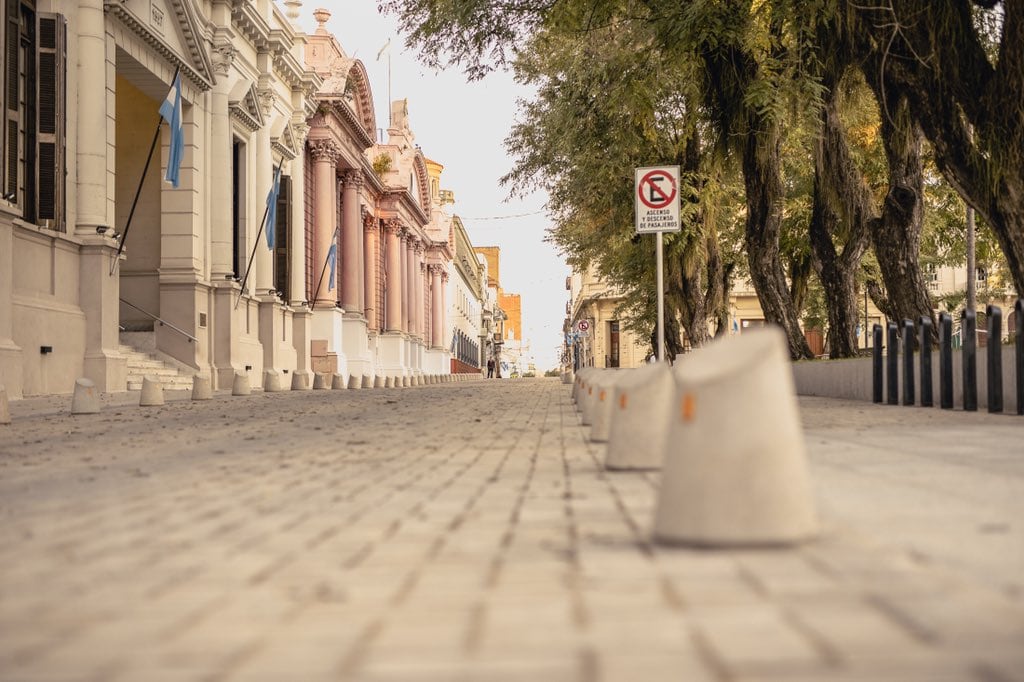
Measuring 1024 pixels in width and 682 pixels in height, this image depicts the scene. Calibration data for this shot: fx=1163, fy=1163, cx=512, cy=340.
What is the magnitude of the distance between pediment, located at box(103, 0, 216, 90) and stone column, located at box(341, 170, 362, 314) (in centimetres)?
2091

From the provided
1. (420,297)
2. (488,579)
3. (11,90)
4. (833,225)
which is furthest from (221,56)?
(420,297)

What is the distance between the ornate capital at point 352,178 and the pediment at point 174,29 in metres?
21.7

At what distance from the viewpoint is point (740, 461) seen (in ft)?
13.4

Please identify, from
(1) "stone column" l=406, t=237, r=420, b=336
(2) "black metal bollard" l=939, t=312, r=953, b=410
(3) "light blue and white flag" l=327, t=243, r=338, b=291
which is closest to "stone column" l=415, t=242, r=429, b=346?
(1) "stone column" l=406, t=237, r=420, b=336

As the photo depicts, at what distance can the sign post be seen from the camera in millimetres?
13539

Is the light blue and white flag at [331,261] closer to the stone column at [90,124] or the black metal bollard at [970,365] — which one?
the stone column at [90,124]

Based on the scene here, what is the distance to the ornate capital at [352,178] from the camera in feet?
170

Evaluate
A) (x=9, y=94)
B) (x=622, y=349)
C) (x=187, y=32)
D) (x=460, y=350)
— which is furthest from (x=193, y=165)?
(x=460, y=350)

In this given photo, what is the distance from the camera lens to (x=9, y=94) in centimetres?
1945

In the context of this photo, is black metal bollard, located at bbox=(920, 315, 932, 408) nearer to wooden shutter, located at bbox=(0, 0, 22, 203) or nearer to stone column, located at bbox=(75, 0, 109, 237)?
wooden shutter, located at bbox=(0, 0, 22, 203)

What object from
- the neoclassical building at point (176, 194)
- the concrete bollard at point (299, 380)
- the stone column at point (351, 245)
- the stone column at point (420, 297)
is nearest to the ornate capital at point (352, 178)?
the stone column at point (351, 245)

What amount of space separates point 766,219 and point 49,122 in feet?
41.4

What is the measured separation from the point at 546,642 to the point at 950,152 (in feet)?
37.0

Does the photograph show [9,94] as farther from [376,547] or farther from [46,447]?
[376,547]
